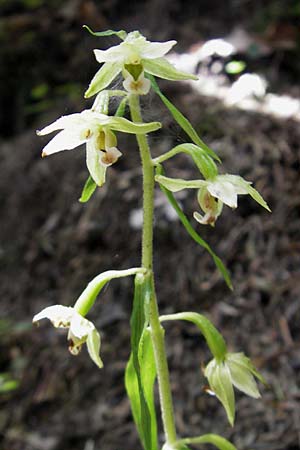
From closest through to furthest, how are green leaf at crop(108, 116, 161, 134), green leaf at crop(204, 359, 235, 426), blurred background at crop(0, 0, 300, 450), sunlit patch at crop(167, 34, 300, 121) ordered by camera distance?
green leaf at crop(108, 116, 161, 134) < green leaf at crop(204, 359, 235, 426) < blurred background at crop(0, 0, 300, 450) < sunlit patch at crop(167, 34, 300, 121)

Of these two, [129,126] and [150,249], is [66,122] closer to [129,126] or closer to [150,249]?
[129,126]

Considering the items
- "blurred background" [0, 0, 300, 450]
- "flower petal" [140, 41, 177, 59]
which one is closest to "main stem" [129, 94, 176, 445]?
"flower petal" [140, 41, 177, 59]

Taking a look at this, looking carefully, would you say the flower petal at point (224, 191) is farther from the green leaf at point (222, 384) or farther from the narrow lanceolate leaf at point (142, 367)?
the green leaf at point (222, 384)

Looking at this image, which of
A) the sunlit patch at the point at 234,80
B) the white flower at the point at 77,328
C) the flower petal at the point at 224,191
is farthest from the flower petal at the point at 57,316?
the sunlit patch at the point at 234,80

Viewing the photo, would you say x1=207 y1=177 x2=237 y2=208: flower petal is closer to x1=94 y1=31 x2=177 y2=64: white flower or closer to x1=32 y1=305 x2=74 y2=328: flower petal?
x1=94 y1=31 x2=177 y2=64: white flower

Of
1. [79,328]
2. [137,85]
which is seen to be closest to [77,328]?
[79,328]
